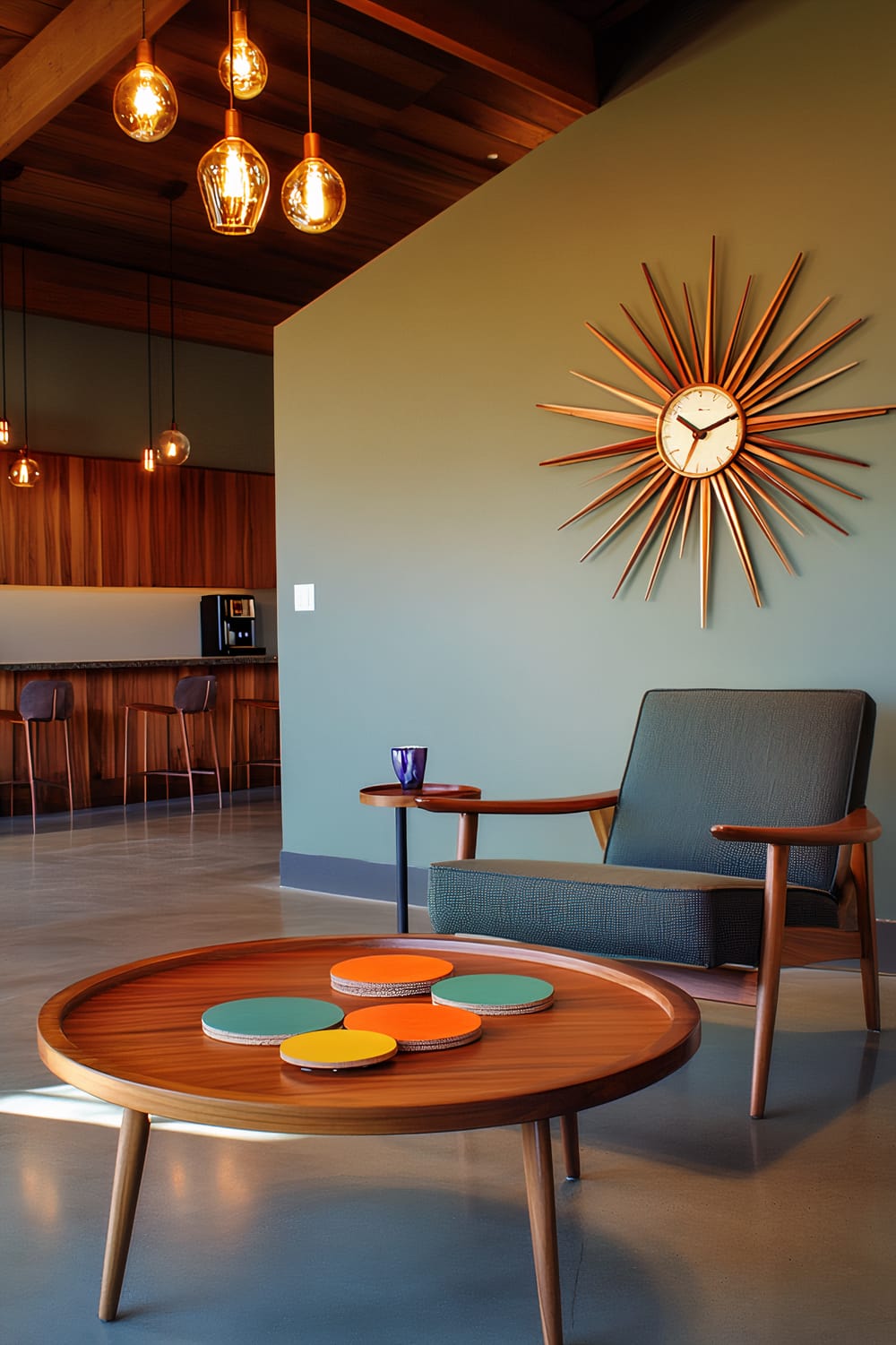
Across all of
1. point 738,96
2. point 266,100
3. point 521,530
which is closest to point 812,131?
point 738,96

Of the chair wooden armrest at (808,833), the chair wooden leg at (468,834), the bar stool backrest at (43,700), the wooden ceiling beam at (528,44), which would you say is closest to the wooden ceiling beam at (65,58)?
the wooden ceiling beam at (528,44)

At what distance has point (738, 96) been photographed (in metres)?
3.97

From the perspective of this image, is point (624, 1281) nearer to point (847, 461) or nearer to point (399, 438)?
point (847, 461)

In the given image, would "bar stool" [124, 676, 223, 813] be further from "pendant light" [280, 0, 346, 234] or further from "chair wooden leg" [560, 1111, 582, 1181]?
"chair wooden leg" [560, 1111, 582, 1181]

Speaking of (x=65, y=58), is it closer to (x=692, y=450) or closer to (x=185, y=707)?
(x=692, y=450)

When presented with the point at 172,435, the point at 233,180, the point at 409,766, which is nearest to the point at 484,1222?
the point at 409,766

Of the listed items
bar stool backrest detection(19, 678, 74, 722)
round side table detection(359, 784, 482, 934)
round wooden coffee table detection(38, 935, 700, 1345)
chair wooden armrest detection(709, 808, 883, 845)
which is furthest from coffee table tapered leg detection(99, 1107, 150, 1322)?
bar stool backrest detection(19, 678, 74, 722)

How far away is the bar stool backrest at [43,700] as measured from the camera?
7309mm

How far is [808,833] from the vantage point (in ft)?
8.51

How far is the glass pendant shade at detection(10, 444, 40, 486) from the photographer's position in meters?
7.48

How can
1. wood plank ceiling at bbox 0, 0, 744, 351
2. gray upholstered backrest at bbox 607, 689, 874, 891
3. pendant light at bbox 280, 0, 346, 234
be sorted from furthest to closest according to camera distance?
wood plank ceiling at bbox 0, 0, 744, 351, gray upholstered backrest at bbox 607, 689, 874, 891, pendant light at bbox 280, 0, 346, 234

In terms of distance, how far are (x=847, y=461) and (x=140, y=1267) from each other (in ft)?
9.69

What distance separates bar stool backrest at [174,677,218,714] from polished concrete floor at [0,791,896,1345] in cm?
500

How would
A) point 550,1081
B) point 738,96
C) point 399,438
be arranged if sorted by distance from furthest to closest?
point 399,438 → point 738,96 → point 550,1081
